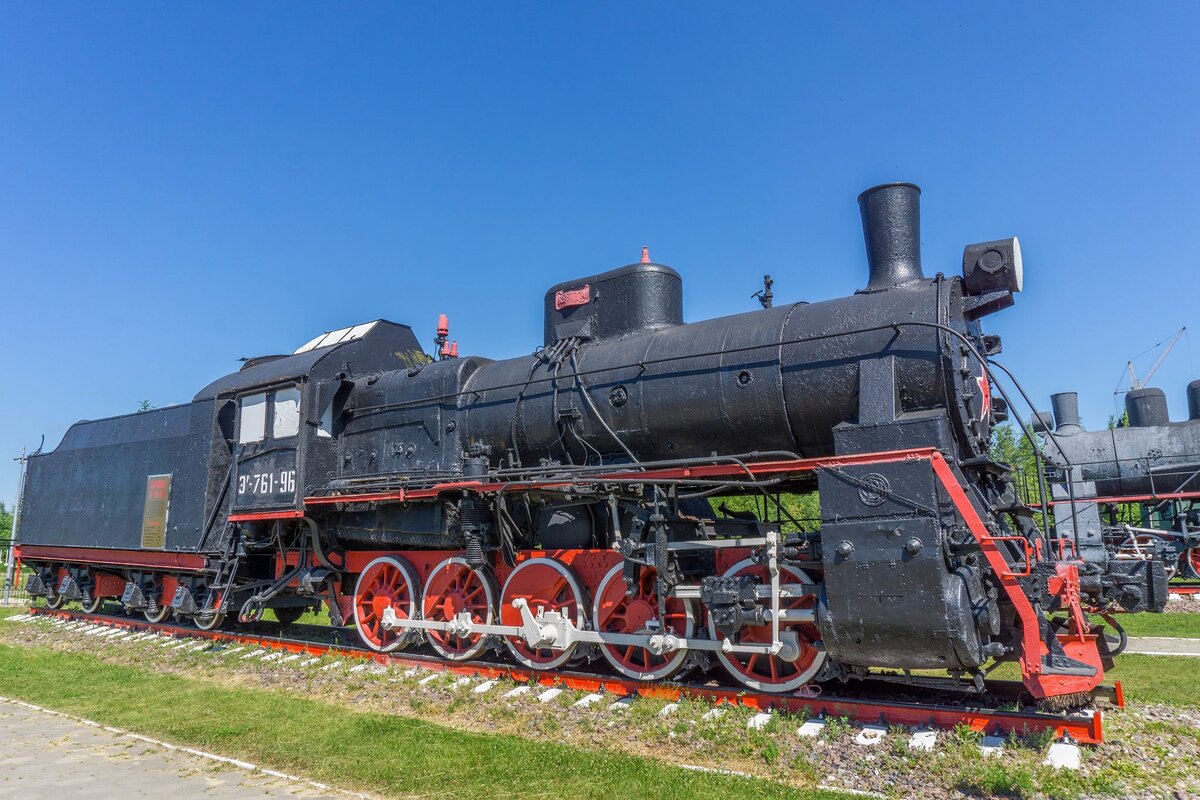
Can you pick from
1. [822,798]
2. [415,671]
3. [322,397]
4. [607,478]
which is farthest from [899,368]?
[322,397]

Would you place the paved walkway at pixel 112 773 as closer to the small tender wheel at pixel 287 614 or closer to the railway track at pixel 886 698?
the railway track at pixel 886 698

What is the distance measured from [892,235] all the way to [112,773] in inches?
301

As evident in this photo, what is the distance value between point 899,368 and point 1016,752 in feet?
9.34

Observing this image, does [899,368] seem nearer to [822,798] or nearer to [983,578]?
[983,578]

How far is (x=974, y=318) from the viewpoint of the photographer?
7.03 m

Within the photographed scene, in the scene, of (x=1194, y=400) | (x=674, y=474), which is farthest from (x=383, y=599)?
(x=1194, y=400)

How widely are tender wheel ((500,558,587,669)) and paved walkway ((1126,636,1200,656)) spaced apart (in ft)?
24.5

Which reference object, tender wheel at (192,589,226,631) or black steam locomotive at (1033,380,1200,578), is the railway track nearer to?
tender wheel at (192,589,226,631)

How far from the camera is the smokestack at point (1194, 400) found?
62.2ft

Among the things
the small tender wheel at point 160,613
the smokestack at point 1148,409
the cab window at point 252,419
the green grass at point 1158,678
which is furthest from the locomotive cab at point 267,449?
the smokestack at point 1148,409

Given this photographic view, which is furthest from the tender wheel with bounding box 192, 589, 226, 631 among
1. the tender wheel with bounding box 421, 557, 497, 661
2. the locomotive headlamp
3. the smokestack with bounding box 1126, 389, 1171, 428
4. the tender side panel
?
the smokestack with bounding box 1126, 389, 1171, 428

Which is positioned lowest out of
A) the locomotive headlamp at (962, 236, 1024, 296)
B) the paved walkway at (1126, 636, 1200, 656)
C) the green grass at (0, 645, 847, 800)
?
the green grass at (0, 645, 847, 800)

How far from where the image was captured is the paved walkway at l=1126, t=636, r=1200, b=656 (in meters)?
9.88

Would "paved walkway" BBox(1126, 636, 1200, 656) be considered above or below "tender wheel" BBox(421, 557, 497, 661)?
below
